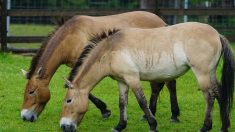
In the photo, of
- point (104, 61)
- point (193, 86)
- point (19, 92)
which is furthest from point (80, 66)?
point (193, 86)

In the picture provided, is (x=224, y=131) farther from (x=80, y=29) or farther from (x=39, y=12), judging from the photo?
(x=39, y=12)

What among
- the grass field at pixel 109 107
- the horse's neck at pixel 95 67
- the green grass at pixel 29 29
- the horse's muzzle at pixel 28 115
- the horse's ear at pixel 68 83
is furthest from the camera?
the green grass at pixel 29 29

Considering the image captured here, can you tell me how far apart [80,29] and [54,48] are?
22.0 inches

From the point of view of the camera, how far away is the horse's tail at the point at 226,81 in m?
7.02

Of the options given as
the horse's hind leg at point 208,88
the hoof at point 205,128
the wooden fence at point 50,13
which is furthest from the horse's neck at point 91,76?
the wooden fence at point 50,13

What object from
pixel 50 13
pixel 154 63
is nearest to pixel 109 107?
pixel 154 63

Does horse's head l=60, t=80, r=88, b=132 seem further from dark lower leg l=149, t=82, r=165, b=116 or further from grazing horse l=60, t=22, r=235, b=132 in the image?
dark lower leg l=149, t=82, r=165, b=116

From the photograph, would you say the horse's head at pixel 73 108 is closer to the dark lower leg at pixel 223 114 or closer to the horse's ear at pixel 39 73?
the horse's ear at pixel 39 73

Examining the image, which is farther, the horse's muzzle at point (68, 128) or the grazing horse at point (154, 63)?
the grazing horse at point (154, 63)

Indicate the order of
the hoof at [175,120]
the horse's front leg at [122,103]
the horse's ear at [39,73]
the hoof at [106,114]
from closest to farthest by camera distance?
the horse's front leg at [122,103]
the horse's ear at [39,73]
the hoof at [175,120]
the hoof at [106,114]

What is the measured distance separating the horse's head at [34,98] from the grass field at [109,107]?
0.23m

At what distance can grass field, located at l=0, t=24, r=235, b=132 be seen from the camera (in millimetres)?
7777

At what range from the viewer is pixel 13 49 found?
13961 mm

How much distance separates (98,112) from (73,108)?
81.3 inches
